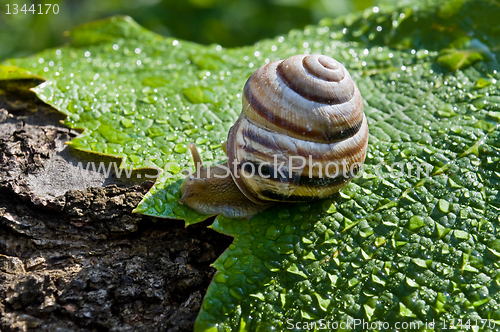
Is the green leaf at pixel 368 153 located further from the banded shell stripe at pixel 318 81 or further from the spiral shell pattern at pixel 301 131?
the banded shell stripe at pixel 318 81

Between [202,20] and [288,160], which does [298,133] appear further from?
[202,20]

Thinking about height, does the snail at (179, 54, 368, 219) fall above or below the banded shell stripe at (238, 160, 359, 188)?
above


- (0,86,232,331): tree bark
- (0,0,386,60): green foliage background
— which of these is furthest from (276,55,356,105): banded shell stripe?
(0,0,386,60): green foliage background

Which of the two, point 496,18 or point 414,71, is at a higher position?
point 496,18

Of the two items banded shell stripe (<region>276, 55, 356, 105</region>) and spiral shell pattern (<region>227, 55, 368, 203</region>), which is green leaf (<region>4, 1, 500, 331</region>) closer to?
spiral shell pattern (<region>227, 55, 368, 203</region>)

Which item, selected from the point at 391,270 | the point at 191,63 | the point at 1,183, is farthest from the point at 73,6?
the point at 391,270

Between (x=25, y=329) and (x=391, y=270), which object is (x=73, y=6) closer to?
(x=25, y=329)

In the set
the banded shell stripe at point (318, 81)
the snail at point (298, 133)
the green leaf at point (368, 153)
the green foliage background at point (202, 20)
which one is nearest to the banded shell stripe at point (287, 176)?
the snail at point (298, 133)
